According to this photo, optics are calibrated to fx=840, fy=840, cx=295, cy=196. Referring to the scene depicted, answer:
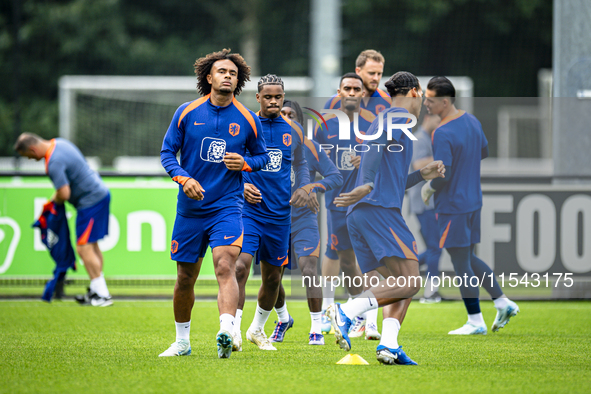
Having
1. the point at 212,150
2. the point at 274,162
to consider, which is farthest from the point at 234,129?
the point at 274,162

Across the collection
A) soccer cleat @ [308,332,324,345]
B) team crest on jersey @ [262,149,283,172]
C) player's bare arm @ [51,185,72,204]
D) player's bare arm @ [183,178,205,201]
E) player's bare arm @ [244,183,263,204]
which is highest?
team crest on jersey @ [262,149,283,172]

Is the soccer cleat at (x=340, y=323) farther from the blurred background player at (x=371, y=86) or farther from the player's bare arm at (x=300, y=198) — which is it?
the blurred background player at (x=371, y=86)

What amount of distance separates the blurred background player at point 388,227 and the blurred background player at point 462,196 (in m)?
1.08

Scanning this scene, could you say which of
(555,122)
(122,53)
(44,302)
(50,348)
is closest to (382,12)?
(122,53)

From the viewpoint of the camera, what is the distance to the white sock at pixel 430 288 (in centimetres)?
946

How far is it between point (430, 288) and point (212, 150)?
4.90m

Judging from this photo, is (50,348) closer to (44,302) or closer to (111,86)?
(44,302)

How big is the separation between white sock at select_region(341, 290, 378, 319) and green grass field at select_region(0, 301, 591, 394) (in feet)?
1.20

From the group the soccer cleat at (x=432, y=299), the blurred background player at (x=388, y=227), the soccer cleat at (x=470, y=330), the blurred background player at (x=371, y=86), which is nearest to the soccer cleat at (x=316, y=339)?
the blurred background player at (x=388, y=227)

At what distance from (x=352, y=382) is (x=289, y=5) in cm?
2651

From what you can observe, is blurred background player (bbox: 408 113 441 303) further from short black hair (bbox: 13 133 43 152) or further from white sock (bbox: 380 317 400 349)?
short black hair (bbox: 13 133 43 152)

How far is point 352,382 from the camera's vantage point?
4961 mm

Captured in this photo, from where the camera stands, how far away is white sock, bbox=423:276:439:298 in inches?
372

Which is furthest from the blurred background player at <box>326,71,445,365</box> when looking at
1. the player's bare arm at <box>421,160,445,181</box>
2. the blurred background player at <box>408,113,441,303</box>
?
the blurred background player at <box>408,113,441,303</box>
